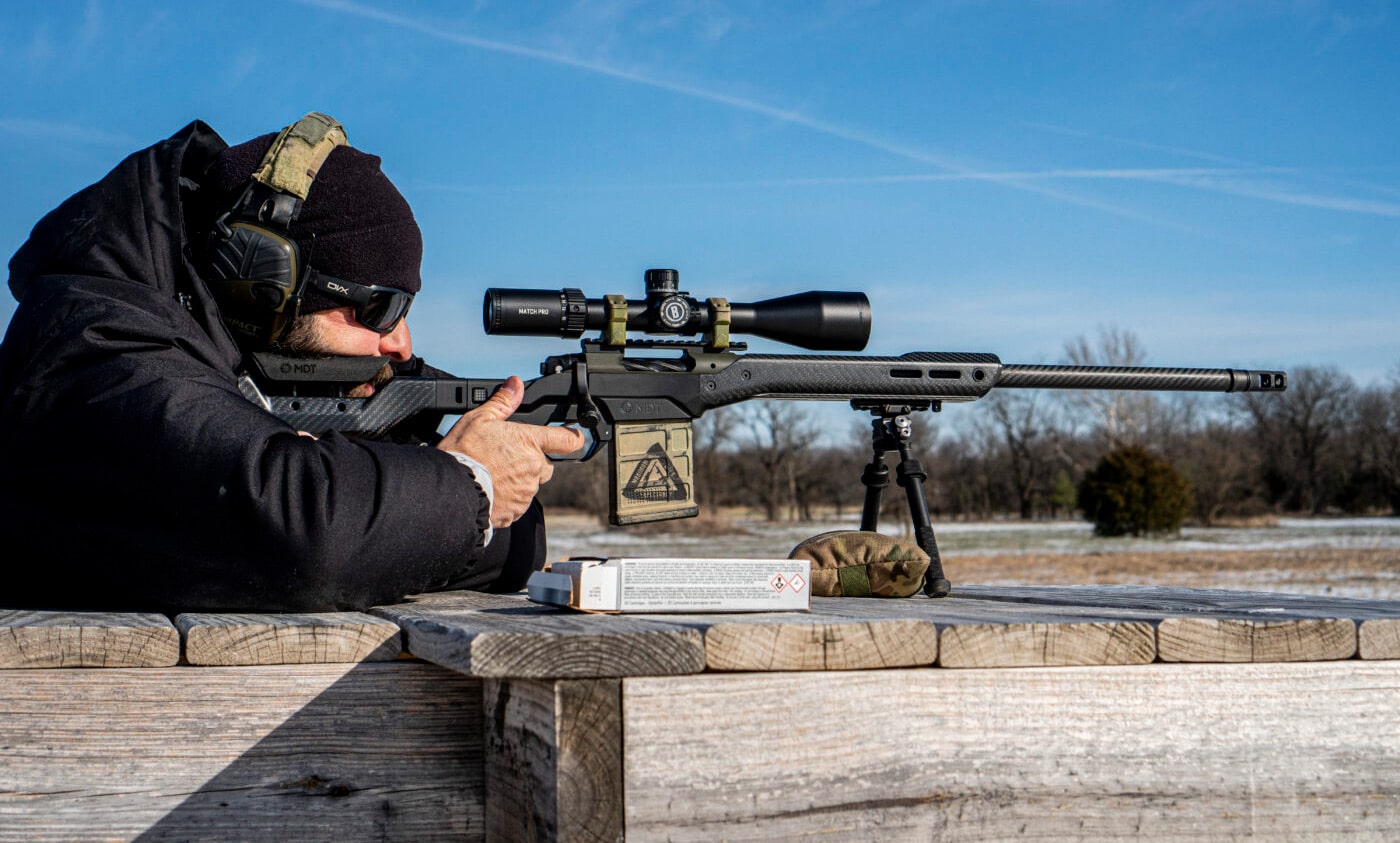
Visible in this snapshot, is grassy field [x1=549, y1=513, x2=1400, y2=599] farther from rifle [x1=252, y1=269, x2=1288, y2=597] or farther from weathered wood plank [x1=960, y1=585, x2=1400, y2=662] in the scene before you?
weathered wood plank [x1=960, y1=585, x2=1400, y2=662]

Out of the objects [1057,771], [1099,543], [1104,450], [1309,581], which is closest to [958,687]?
[1057,771]

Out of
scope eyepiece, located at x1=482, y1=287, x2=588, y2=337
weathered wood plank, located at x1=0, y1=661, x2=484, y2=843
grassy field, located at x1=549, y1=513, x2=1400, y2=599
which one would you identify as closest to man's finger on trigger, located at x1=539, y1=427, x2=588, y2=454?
scope eyepiece, located at x1=482, y1=287, x2=588, y2=337

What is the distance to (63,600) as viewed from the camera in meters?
2.71

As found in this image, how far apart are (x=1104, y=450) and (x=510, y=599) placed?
2733 inches

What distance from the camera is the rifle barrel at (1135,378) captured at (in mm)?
5125

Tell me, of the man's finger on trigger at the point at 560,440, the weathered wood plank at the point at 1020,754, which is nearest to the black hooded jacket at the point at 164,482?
the man's finger on trigger at the point at 560,440

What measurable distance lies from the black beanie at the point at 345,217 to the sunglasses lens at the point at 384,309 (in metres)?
0.03

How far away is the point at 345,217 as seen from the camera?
344 cm

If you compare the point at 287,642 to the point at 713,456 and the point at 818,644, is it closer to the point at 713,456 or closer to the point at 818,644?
the point at 818,644

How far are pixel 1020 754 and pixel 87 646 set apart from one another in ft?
5.22

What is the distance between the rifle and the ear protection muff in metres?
0.37

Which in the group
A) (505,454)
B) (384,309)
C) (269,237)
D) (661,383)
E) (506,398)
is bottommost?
(505,454)

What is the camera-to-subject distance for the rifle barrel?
5.12m

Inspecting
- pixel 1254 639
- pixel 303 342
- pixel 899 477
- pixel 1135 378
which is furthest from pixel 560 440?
pixel 1135 378
